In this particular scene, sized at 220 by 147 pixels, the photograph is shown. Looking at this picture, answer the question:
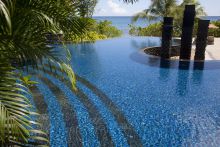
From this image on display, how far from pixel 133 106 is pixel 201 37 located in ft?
20.7

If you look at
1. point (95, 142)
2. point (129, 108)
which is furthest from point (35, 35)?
point (129, 108)

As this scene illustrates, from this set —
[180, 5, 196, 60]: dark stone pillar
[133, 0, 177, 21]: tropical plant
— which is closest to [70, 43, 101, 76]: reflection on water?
[180, 5, 196, 60]: dark stone pillar

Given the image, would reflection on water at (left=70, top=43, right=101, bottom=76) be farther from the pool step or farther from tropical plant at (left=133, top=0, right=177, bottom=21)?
tropical plant at (left=133, top=0, right=177, bottom=21)

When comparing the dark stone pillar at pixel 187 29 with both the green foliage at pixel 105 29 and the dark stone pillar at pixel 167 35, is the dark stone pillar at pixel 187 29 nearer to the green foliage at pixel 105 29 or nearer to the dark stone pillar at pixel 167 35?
the dark stone pillar at pixel 167 35

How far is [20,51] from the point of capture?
2.60 m

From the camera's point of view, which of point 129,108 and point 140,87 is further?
point 140,87

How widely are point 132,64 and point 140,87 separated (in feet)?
11.6

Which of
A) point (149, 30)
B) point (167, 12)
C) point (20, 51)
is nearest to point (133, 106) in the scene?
point (20, 51)

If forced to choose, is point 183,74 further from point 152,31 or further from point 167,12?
point 152,31

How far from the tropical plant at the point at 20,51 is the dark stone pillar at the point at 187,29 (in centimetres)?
918

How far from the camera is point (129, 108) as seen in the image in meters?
Result: 6.99

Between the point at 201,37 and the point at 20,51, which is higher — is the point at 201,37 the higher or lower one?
the lower one

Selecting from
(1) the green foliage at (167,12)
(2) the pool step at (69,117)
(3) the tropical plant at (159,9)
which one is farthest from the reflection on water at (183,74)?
(3) the tropical plant at (159,9)

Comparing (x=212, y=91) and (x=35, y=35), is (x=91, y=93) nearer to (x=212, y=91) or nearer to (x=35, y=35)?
(x=212, y=91)
